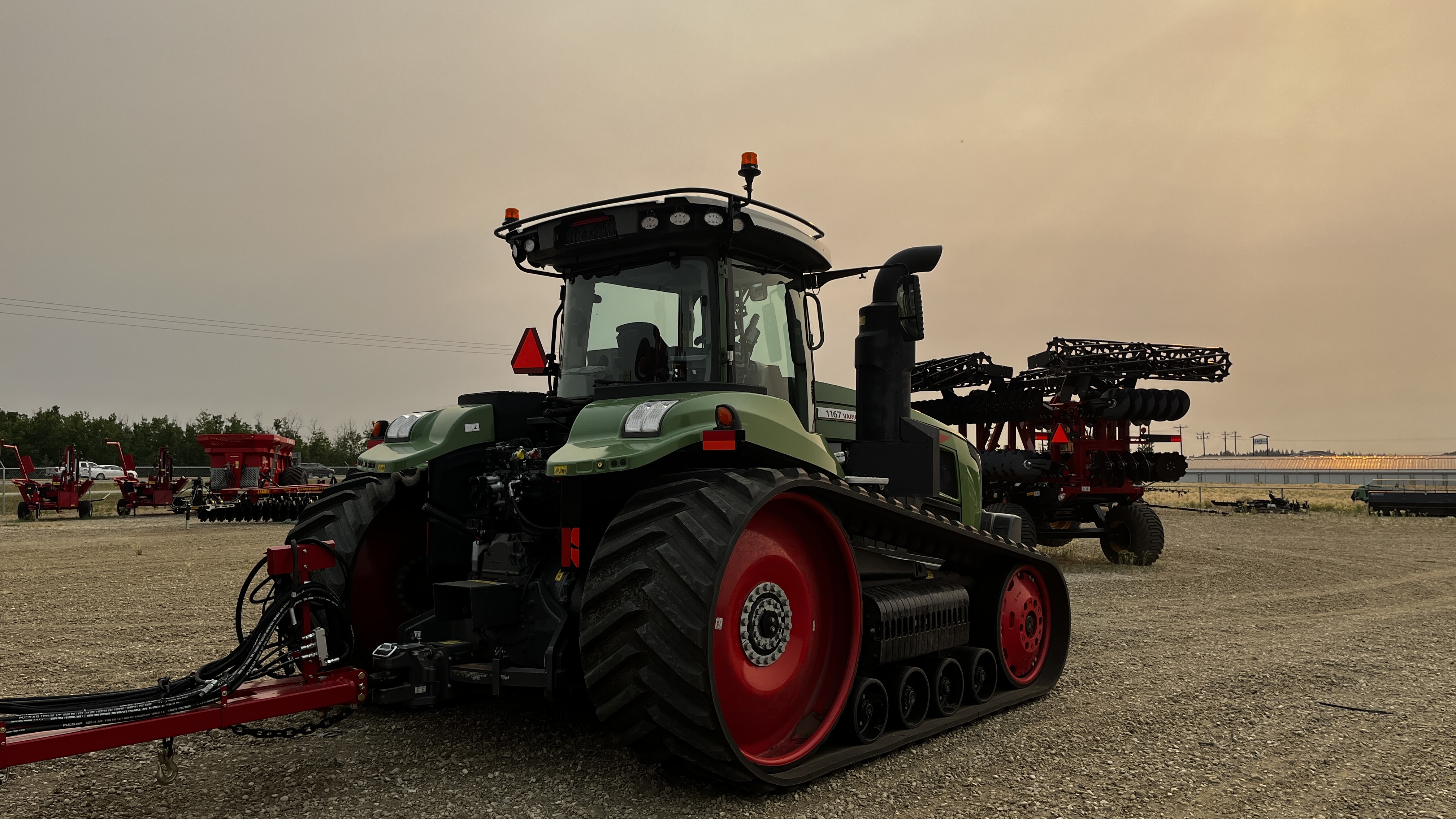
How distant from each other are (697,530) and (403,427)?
271 centimetres

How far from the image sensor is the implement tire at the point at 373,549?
19.2 ft

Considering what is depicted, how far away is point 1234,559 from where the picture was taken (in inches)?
671

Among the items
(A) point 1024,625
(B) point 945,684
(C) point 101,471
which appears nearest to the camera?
(B) point 945,684

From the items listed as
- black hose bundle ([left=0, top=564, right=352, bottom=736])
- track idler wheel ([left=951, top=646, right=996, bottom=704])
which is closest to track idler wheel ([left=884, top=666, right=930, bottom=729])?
track idler wheel ([left=951, top=646, right=996, bottom=704])

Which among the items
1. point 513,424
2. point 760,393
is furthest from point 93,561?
point 760,393

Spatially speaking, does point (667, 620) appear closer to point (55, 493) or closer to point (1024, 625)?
point (1024, 625)

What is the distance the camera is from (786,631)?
16.4 feet

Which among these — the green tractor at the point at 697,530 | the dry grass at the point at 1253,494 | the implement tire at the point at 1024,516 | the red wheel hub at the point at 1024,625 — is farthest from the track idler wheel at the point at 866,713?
the dry grass at the point at 1253,494

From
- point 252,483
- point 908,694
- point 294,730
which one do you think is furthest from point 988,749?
point 252,483

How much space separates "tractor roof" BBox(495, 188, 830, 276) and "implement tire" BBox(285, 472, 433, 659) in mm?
1720

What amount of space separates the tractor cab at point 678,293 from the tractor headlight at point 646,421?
606mm

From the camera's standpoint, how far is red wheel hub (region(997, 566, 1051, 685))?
6.87 metres

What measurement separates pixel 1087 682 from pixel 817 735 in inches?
127

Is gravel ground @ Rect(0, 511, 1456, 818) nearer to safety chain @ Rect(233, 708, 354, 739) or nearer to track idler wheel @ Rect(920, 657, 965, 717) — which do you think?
track idler wheel @ Rect(920, 657, 965, 717)
